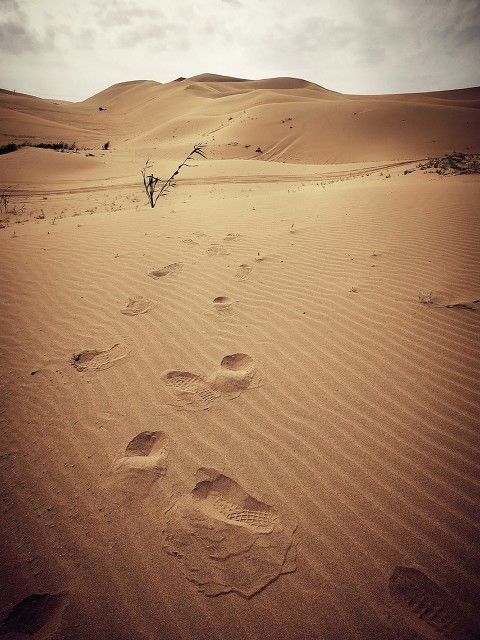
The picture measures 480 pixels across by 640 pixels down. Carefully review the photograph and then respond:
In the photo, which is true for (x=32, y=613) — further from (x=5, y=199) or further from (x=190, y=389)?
(x=5, y=199)

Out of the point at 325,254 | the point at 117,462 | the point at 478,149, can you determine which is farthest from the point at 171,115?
the point at 117,462

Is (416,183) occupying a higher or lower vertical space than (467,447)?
higher

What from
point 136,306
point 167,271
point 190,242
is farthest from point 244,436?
point 190,242

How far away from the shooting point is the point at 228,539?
1.64 meters

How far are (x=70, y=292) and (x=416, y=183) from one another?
341 inches

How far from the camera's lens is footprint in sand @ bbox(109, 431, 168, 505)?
1857 millimetres

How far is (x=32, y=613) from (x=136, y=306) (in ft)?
8.69

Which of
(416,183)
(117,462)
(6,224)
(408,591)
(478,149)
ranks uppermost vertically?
(478,149)

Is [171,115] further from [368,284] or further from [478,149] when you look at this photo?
[368,284]

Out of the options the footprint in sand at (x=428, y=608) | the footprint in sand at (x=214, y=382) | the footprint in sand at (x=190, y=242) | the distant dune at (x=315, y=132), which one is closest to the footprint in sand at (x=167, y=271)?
the footprint in sand at (x=190, y=242)

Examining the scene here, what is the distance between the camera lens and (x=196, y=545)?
5.33 feet

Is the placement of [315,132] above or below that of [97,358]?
above

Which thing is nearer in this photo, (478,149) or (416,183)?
(416,183)

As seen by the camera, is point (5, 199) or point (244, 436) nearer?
point (244, 436)
